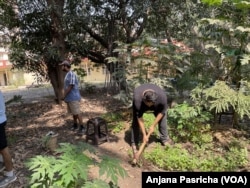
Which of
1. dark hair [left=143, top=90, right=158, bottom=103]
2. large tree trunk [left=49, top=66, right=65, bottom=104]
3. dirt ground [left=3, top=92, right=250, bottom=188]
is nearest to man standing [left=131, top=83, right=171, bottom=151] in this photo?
dark hair [left=143, top=90, right=158, bottom=103]

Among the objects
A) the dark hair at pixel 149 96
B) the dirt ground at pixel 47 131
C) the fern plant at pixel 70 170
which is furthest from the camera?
the dirt ground at pixel 47 131

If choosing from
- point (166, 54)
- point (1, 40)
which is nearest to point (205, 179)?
point (166, 54)

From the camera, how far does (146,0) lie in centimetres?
841

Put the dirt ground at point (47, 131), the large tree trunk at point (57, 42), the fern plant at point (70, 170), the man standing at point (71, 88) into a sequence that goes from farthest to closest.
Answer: the large tree trunk at point (57, 42) < the man standing at point (71, 88) < the dirt ground at point (47, 131) < the fern plant at point (70, 170)

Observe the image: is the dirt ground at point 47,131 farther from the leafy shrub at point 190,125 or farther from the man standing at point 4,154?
the leafy shrub at point 190,125

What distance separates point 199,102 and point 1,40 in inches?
267

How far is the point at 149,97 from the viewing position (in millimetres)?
4105

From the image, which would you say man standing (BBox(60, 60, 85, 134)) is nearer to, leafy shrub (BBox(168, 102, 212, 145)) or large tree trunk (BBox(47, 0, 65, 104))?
leafy shrub (BBox(168, 102, 212, 145))

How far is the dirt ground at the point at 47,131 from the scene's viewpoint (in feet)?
13.9

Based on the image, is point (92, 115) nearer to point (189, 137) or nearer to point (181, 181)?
Answer: point (189, 137)

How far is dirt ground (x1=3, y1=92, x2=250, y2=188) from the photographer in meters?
4.23

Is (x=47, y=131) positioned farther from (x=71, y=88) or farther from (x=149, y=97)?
(x=149, y=97)

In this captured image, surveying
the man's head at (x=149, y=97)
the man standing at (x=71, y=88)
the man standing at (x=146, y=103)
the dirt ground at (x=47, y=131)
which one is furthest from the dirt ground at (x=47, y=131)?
the man's head at (x=149, y=97)

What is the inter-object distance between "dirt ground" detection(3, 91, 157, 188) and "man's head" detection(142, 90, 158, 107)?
3.43ft
